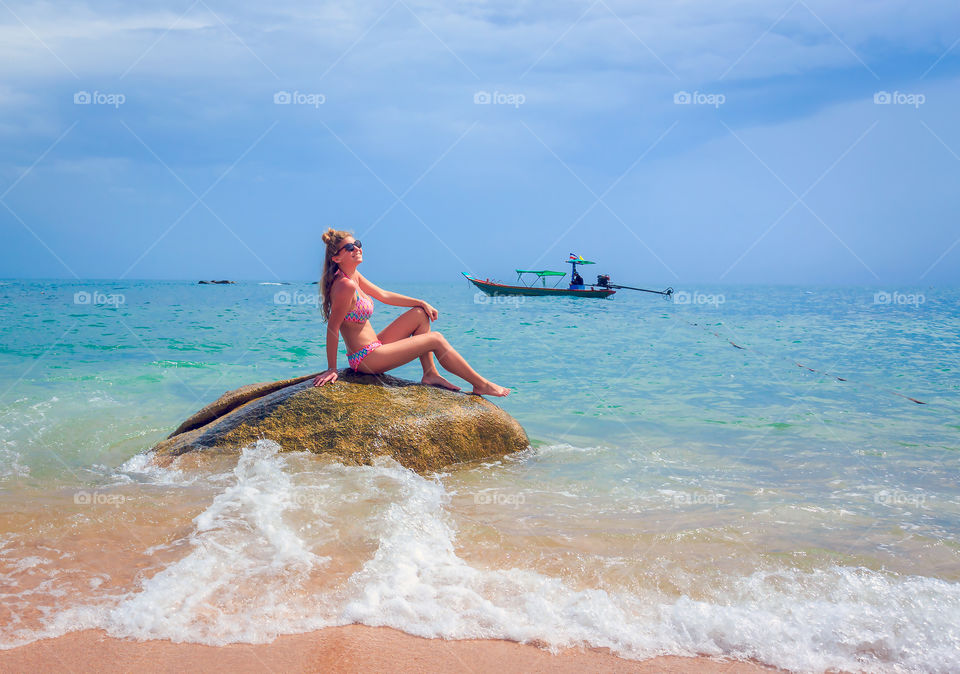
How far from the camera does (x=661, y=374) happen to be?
13.3 meters

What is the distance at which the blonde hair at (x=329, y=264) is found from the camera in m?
6.52

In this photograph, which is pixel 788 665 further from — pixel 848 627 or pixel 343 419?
pixel 343 419

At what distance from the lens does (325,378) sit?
6480mm

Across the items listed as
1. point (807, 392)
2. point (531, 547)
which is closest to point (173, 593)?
point (531, 547)

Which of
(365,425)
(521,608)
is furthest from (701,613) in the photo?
(365,425)

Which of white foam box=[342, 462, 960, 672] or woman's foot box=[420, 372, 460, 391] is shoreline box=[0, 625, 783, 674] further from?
woman's foot box=[420, 372, 460, 391]

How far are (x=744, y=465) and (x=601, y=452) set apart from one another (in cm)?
157

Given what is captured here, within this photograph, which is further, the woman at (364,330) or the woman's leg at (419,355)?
the woman's leg at (419,355)

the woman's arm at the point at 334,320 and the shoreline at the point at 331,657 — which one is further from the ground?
the woman's arm at the point at 334,320

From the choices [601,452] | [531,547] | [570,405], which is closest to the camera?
[531,547]

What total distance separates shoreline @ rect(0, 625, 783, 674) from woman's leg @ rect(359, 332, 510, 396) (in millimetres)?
3746

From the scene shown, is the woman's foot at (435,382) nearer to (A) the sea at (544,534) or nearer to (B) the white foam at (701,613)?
(A) the sea at (544,534)

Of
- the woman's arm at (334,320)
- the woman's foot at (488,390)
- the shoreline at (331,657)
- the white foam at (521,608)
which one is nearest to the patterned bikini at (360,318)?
the woman's arm at (334,320)

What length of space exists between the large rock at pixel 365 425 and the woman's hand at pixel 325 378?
6 cm
